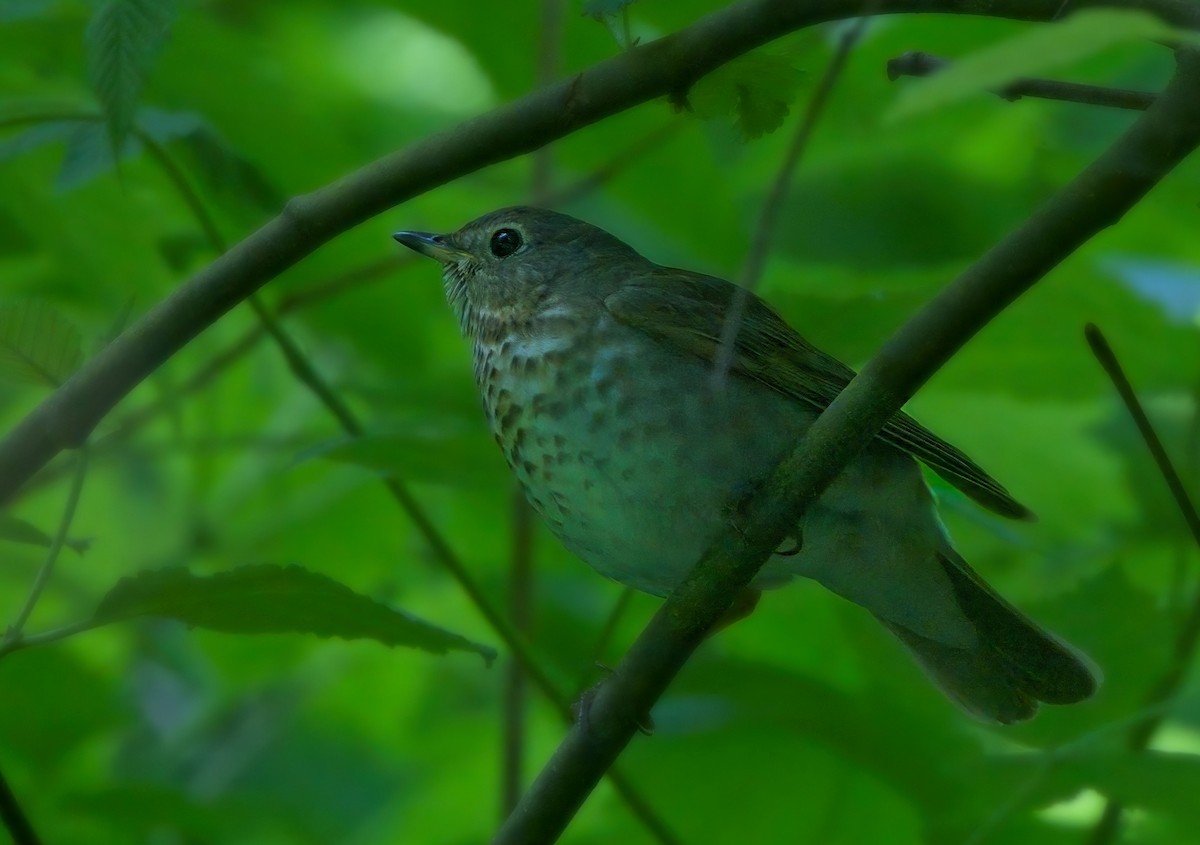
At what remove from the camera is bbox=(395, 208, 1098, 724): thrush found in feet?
10.2

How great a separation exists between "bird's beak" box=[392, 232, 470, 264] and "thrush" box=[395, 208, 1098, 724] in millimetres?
62

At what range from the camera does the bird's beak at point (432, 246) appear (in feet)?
12.8

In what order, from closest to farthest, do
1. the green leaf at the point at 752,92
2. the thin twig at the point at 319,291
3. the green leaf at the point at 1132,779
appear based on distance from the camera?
1. the green leaf at the point at 752,92
2. the green leaf at the point at 1132,779
3. the thin twig at the point at 319,291

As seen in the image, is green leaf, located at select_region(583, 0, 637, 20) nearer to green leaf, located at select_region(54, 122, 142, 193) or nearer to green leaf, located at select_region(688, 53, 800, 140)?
green leaf, located at select_region(688, 53, 800, 140)

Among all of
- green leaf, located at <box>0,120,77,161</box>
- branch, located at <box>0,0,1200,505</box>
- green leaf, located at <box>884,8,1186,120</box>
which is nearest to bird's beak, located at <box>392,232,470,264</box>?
green leaf, located at <box>0,120,77,161</box>

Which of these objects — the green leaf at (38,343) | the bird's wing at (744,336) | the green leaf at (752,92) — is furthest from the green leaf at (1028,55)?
the bird's wing at (744,336)

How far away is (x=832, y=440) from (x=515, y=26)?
2054 mm

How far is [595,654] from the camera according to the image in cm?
280

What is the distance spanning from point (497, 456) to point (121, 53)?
1420 mm

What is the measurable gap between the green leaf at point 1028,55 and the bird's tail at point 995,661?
2415mm

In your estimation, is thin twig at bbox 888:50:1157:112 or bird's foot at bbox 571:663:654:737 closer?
thin twig at bbox 888:50:1157:112

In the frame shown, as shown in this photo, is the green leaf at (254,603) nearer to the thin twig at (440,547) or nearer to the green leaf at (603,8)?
the thin twig at (440,547)

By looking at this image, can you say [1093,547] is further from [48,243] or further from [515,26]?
[48,243]

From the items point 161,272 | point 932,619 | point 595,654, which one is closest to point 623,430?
point 595,654
